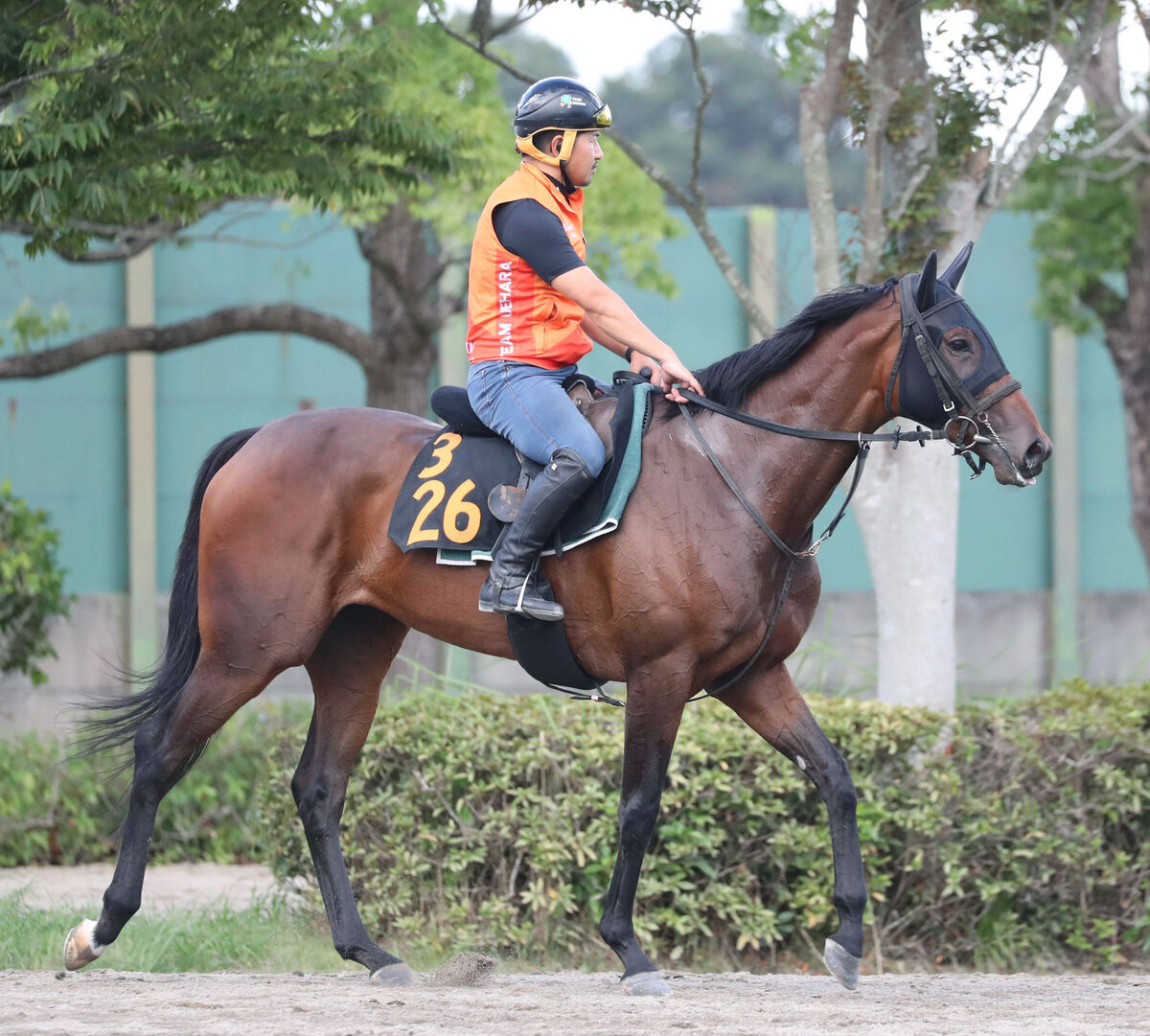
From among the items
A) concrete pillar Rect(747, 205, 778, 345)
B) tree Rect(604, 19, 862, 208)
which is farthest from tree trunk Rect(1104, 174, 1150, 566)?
tree Rect(604, 19, 862, 208)

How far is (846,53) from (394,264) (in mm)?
4159

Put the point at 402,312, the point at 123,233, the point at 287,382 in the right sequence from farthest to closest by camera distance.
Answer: the point at 287,382
the point at 402,312
the point at 123,233

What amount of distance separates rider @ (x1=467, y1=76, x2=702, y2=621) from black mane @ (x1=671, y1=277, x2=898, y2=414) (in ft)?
0.47

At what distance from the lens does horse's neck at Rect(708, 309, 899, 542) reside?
14.9ft

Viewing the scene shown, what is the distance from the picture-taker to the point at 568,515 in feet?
15.1

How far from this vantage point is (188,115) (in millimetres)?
6047

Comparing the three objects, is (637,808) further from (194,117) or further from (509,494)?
(194,117)

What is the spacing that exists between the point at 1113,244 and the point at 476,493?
313 inches

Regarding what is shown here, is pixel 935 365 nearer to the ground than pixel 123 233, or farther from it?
nearer to the ground

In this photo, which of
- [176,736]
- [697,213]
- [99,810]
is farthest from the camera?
[99,810]

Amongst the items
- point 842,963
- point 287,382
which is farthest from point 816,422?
point 287,382

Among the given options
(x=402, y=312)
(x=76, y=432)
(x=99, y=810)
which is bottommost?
(x=99, y=810)

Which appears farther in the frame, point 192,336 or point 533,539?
point 192,336

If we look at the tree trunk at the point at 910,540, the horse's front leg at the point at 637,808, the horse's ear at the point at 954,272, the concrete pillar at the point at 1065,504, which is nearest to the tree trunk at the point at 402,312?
the tree trunk at the point at 910,540
